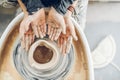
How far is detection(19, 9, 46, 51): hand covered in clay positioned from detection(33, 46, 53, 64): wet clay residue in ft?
0.15

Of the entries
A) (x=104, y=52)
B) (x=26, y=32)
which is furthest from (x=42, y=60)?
(x=104, y=52)

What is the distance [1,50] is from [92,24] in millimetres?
707

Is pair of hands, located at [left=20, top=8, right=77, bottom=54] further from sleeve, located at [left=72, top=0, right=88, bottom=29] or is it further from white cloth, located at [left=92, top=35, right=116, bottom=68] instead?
white cloth, located at [left=92, top=35, right=116, bottom=68]

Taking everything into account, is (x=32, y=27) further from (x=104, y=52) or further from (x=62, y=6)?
(x=104, y=52)

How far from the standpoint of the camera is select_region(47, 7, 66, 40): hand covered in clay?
43.4 inches

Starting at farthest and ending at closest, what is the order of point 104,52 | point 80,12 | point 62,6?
point 104,52, point 80,12, point 62,6

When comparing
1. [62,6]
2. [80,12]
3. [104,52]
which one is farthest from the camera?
[104,52]

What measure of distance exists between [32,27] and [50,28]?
62 mm

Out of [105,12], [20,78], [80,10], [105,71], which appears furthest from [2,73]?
[105,12]

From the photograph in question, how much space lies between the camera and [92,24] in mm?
1791

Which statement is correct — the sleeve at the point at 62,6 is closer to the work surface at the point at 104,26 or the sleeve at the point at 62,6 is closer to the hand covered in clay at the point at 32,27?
the hand covered in clay at the point at 32,27

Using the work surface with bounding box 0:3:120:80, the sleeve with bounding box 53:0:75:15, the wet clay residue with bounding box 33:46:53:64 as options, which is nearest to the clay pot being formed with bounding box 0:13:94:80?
the wet clay residue with bounding box 33:46:53:64

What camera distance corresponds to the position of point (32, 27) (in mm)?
1127

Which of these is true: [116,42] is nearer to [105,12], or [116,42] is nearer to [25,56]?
[105,12]
